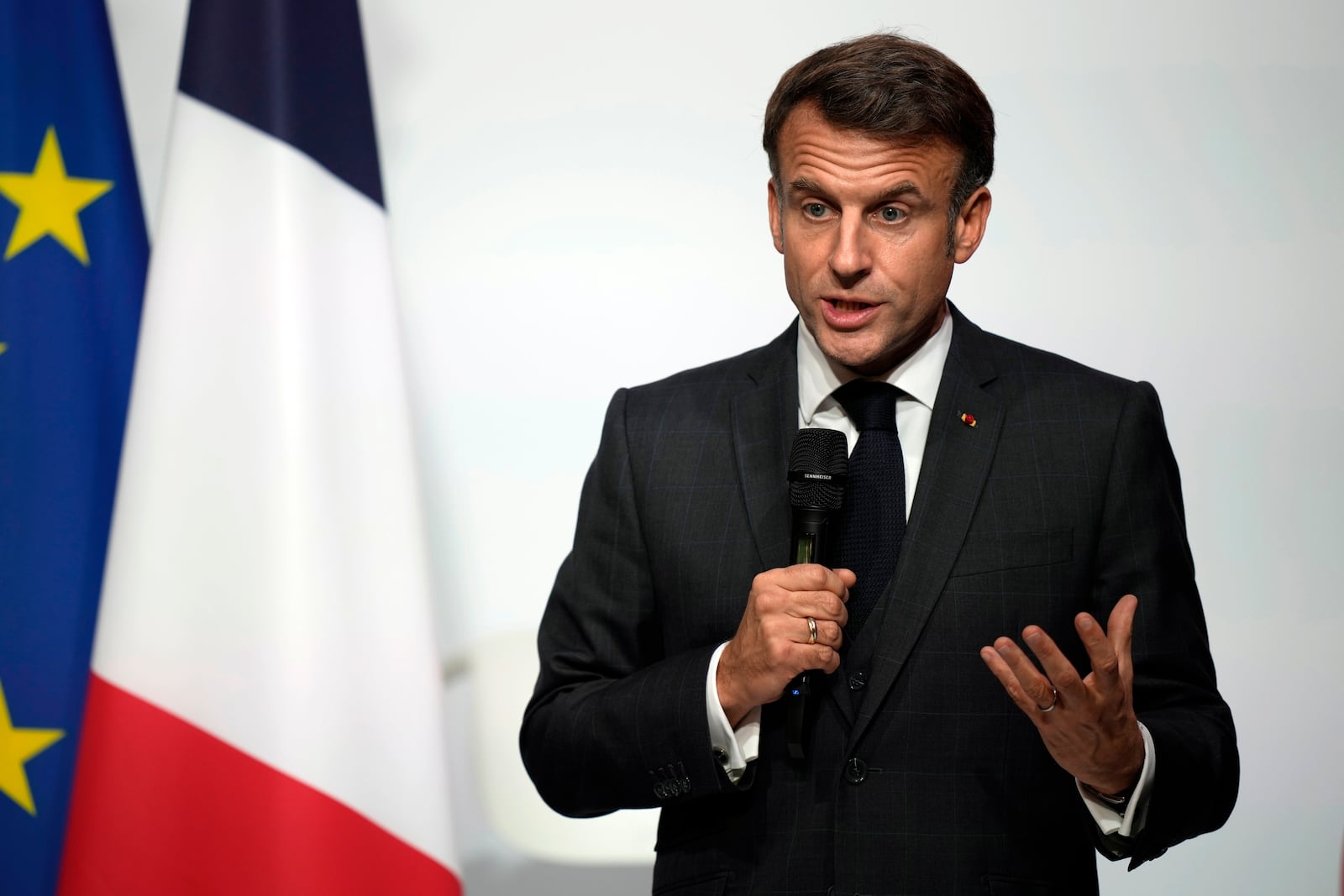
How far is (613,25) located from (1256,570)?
1867 mm

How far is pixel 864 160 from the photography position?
176 cm

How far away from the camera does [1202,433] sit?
284 centimetres

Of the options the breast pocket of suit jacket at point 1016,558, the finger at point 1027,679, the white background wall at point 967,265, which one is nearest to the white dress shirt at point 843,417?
the breast pocket of suit jacket at point 1016,558

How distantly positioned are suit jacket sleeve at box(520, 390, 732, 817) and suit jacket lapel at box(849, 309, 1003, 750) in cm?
23

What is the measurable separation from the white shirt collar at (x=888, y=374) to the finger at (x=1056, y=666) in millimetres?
484

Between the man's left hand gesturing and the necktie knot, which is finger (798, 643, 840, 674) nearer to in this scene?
the man's left hand gesturing

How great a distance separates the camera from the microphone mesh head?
163 cm

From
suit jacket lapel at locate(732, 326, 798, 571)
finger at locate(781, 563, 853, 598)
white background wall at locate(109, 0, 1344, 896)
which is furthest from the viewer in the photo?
white background wall at locate(109, 0, 1344, 896)

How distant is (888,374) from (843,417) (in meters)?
0.09

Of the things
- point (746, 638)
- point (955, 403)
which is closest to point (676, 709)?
point (746, 638)

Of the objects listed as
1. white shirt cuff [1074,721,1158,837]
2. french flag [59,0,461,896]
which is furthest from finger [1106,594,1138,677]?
french flag [59,0,461,896]

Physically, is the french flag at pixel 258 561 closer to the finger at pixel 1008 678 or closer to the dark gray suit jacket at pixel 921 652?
the dark gray suit jacket at pixel 921 652

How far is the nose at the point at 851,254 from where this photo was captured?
1.72m

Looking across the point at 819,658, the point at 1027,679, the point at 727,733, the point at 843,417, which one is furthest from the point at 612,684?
the point at 1027,679
